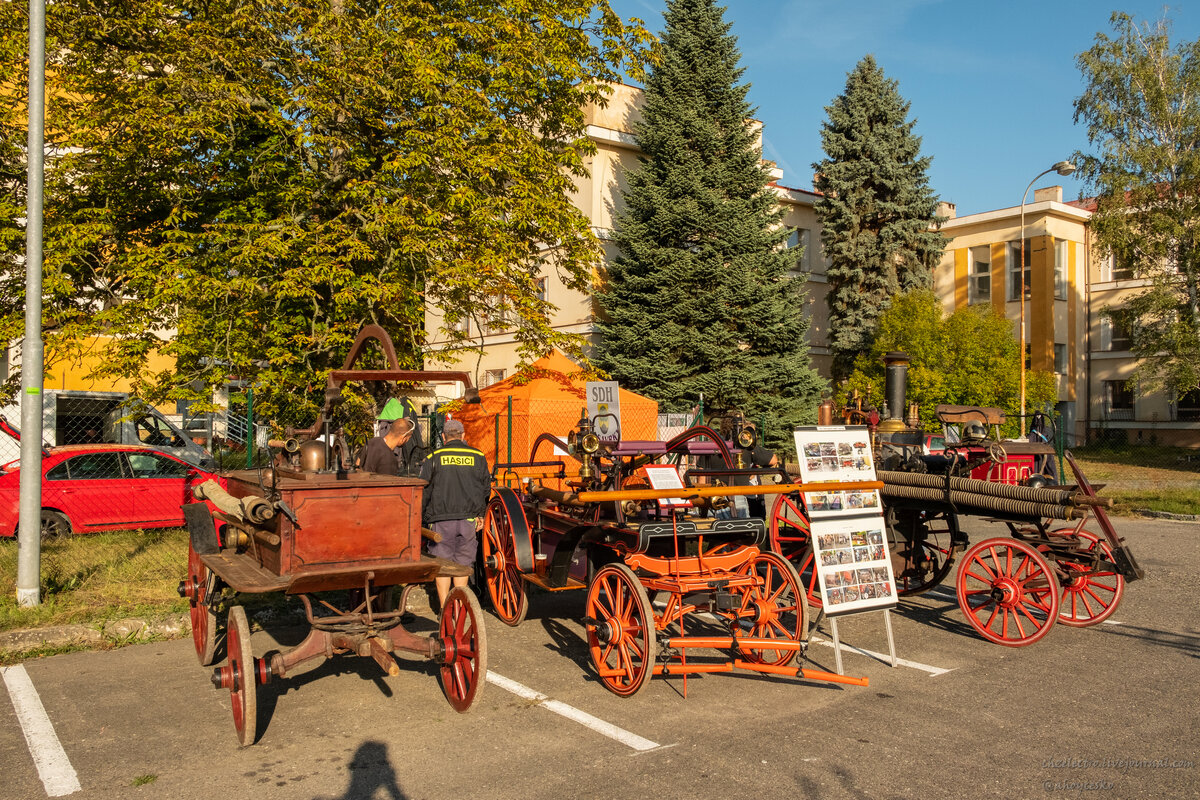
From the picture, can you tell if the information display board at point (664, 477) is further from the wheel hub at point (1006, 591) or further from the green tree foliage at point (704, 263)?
the green tree foliage at point (704, 263)

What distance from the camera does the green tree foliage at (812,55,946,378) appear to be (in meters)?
29.3

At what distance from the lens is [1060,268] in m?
36.8

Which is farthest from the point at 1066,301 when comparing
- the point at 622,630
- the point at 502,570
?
the point at 622,630

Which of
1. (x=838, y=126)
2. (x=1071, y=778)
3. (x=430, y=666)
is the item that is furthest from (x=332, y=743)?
(x=838, y=126)

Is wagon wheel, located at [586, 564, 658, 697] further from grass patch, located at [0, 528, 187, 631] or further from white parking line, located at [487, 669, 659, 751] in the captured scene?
grass patch, located at [0, 528, 187, 631]

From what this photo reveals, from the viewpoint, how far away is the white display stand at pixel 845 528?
6531 mm

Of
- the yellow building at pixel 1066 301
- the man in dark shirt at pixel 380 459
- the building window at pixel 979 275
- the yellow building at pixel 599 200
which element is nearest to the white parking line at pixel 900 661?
the man in dark shirt at pixel 380 459

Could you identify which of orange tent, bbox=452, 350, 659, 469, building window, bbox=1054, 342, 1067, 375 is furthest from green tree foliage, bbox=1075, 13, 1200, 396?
orange tent, bbox=452, 350, 659, 469

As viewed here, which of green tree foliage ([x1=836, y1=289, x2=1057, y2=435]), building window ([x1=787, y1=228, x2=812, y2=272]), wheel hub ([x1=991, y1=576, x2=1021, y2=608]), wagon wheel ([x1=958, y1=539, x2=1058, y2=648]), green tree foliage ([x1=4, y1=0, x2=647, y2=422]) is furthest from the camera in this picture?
building window ([x1=787, y1=228, x2=812, y2=272])

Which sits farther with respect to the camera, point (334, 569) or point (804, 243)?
point (804, 243)

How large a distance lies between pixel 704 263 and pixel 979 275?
2009 cm

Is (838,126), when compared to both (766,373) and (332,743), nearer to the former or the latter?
(766,373)

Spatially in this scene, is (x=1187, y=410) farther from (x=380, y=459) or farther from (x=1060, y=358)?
(x=380, y=459)

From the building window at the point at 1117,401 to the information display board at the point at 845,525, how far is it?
37.7 meters
